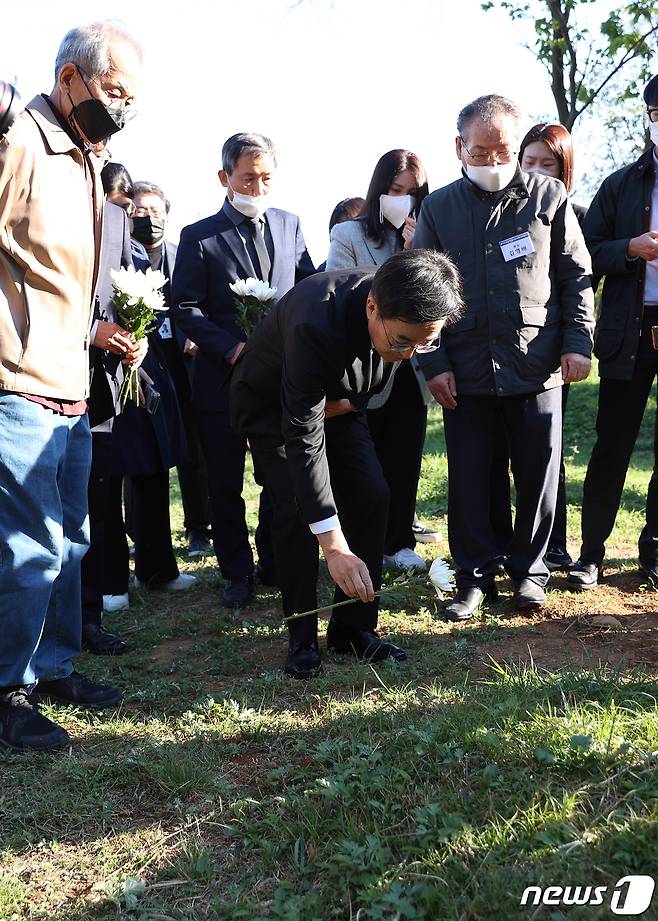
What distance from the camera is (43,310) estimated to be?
10.7 ft

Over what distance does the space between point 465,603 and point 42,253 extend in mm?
2532

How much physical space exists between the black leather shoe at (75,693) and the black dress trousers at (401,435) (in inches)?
86.1

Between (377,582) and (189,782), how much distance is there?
4.56 feet

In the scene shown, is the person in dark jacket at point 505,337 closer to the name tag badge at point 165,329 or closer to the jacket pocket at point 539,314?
the jacket pocket at point 539,314

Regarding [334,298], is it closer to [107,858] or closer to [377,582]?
[377,582]

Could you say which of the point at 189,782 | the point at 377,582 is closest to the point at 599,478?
the point at 377,582

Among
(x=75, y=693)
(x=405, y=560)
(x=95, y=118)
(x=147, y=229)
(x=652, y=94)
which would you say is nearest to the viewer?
(x=95, y=118)

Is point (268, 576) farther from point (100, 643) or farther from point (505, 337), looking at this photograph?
point (505, 337)

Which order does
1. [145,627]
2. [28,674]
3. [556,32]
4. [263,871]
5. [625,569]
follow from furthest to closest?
1. [556,32]
2. [625,569]
3. [145,627]
4. [28,674]
5. [263,871]

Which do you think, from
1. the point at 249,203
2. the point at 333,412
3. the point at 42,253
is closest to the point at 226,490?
the point at 333,412

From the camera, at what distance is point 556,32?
850 cm

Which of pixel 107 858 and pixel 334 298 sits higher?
pixel 334 298

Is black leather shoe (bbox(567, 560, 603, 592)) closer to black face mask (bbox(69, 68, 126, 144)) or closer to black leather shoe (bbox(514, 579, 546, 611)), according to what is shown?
black leather shoe (bbox(514, 579, 546, 611))

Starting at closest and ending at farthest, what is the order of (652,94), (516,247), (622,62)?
(516,247) < (652,94) < (622,62)
